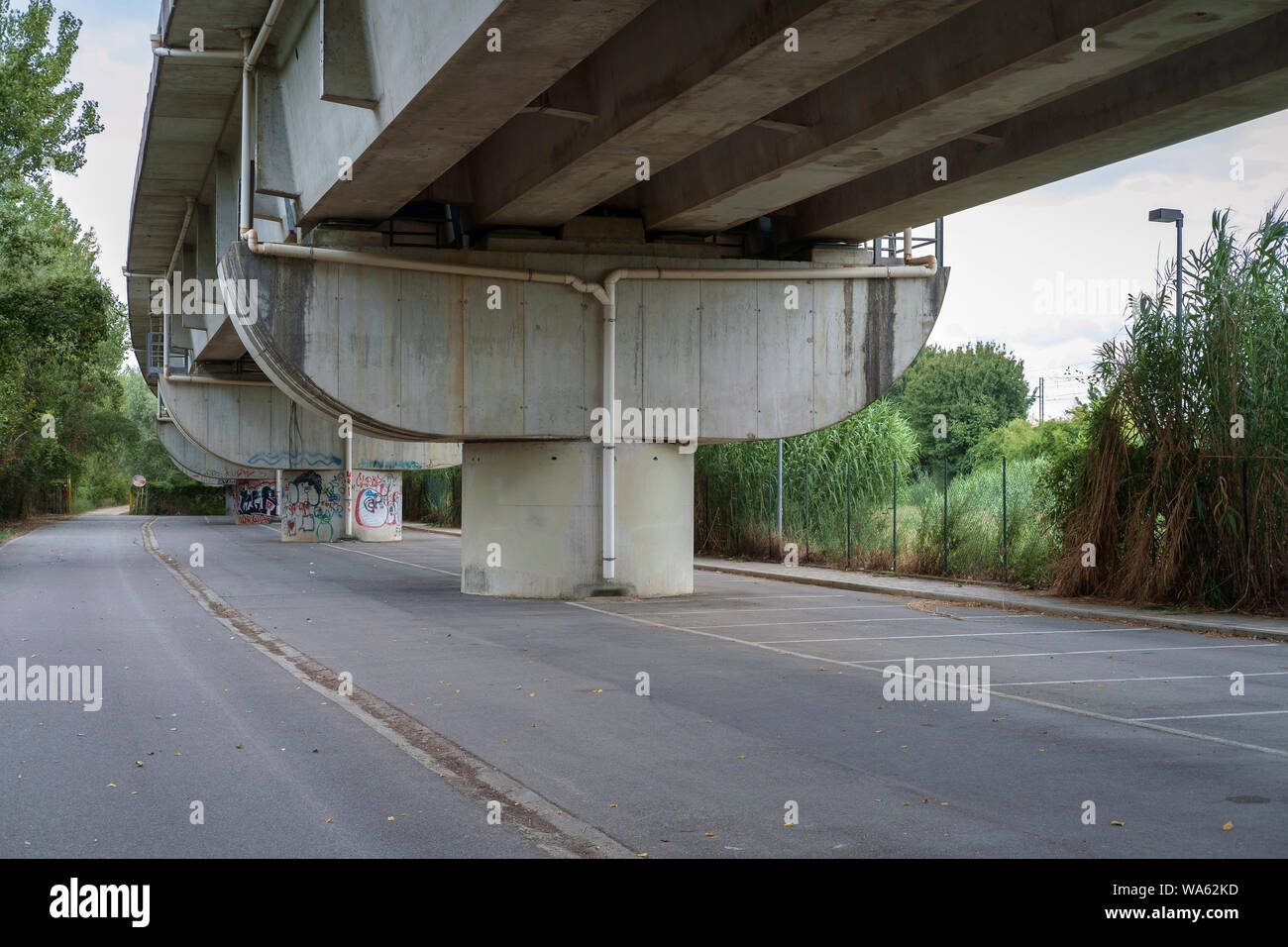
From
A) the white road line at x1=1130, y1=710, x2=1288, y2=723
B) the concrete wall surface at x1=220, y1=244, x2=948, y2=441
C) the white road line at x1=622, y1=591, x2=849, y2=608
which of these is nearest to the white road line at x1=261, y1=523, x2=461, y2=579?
the white road line at x1=622, y1=591, x2=849, y2=608

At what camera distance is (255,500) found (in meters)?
65.6

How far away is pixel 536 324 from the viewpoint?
19391mm

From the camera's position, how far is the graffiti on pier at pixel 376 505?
41.6 meters

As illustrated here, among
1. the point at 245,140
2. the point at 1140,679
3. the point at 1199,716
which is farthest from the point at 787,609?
the point at 245,140

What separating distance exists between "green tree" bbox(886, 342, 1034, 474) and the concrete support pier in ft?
171

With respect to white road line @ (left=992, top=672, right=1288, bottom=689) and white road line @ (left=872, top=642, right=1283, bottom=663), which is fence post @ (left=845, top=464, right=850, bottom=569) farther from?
white road line @ (left=992, top=672, right=1288, bottom=689)

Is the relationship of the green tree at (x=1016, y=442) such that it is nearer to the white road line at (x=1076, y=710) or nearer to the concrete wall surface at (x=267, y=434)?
the concrete wall surface at (x=267, y=434)

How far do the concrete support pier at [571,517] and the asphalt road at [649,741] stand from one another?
7.47ft

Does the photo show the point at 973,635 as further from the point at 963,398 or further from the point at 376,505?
the point at 963,398

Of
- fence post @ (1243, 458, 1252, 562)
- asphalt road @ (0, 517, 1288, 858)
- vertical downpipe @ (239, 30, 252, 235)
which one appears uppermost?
vertical downpipe @ (239, 30, 252, 235)

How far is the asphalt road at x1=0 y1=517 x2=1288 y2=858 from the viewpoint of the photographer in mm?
6348

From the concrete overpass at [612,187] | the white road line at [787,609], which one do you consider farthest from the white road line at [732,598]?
the white road line at [787,609]
